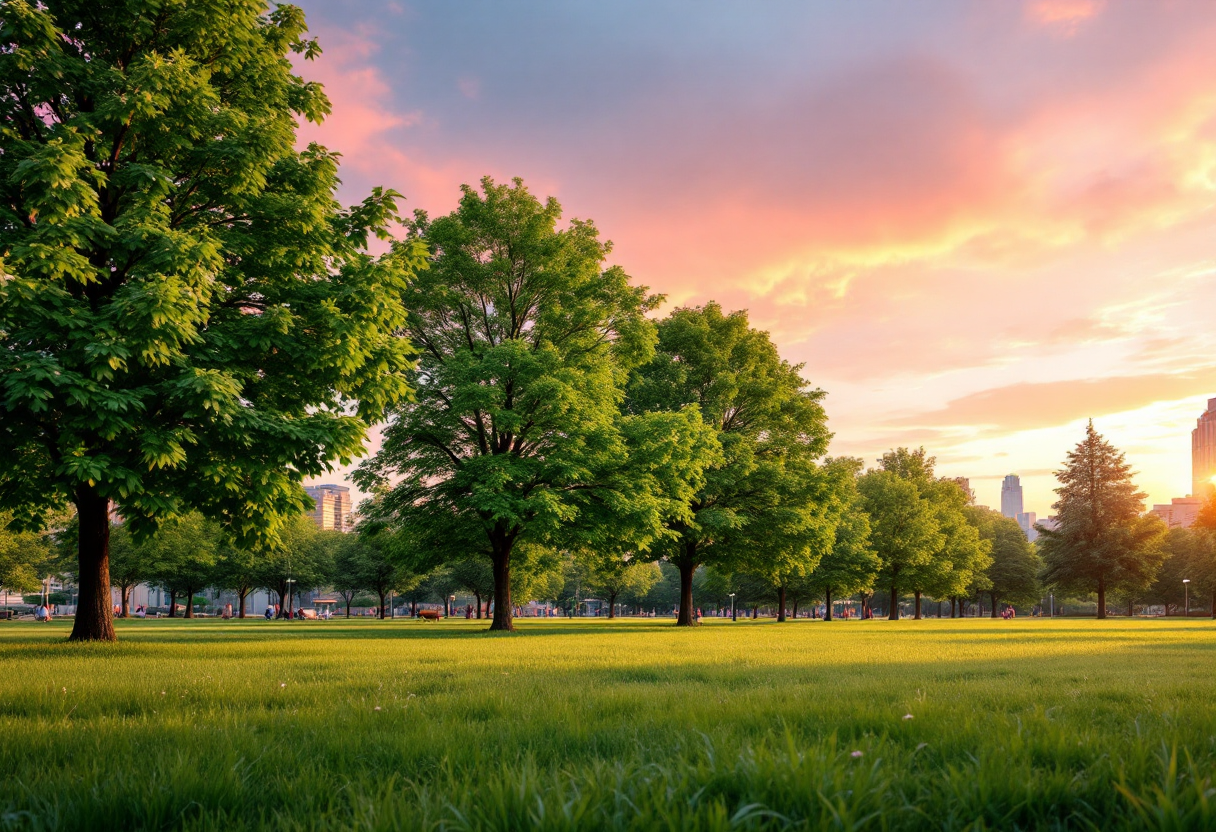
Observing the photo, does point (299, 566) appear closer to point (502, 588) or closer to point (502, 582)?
point (502, 588)

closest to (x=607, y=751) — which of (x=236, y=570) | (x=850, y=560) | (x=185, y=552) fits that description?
(x=850, y=560)

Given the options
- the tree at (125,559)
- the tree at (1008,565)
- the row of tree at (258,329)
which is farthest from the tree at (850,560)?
the tree at (125,559)

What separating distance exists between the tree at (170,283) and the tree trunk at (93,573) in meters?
0.05

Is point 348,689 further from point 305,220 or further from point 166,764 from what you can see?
point 305,220

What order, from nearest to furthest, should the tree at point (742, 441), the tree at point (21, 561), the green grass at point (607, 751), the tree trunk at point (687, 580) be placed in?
the green grass at point (607, 751)
the tree at point (742, 441)
the tree trunk at point (687, 580)
the tree at point (21, 561)

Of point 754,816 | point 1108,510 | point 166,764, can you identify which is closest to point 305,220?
point 166,764

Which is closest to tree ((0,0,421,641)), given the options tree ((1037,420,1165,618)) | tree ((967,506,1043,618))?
tree ((1037,420,1165,618))

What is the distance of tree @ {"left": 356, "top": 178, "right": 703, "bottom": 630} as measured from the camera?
24797mm

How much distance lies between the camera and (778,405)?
36.9 m

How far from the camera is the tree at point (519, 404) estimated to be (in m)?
24.8

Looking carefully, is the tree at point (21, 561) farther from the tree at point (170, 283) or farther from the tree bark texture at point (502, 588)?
the tree at point (170, 283)

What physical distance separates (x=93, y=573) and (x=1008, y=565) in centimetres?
10066

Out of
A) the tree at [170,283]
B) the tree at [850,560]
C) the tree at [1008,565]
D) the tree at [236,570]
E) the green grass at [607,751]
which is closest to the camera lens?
the green grass at [607,751]

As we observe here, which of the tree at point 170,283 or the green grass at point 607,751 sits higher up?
the tree at point 170,283
